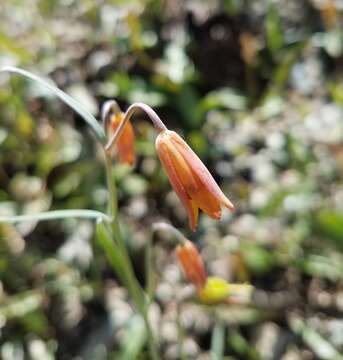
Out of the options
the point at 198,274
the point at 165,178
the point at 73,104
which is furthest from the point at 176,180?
the point at 165,178

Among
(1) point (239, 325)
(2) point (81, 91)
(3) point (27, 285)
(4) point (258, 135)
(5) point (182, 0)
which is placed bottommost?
(1) point (239, 325)

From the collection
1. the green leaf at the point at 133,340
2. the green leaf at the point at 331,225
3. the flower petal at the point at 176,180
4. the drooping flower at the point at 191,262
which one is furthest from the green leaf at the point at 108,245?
the green leaf at the point at 331,225

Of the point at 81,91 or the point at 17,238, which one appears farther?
the point at 81,91

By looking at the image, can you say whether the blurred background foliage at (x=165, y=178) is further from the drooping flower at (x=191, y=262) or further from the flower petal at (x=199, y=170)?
the flower petal at (x=199, y=170)

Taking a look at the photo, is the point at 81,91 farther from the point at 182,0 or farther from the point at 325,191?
the point at 325,191

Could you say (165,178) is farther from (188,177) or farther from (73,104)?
(188,177)

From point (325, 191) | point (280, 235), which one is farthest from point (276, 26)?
point (280, 235)

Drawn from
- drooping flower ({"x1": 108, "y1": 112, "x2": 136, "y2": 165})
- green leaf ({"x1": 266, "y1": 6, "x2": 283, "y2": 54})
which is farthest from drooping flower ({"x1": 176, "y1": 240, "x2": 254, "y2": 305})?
green leaf ({"x1": 266, "y1": 6, "x2": 283, "y2": 54})
